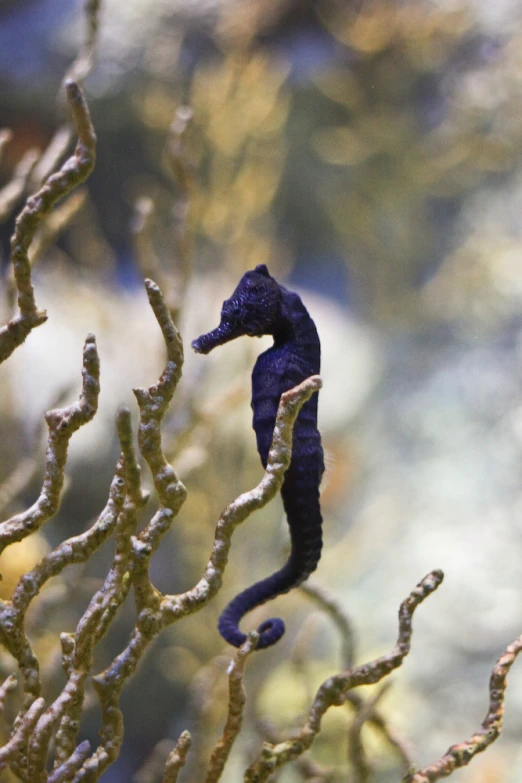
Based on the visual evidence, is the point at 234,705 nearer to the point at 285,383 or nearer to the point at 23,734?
the point at 23,734

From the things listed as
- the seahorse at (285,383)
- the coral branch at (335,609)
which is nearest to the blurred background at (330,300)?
the coral branch at (335,609)

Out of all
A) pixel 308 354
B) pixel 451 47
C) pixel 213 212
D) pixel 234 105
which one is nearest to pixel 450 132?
pixel 451 47

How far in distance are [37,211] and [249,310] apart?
1.32ft

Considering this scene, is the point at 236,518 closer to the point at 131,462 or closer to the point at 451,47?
the point at 131,462

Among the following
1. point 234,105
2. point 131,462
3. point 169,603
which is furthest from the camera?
point 234,105

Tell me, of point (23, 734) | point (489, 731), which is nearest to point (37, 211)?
point (23, 734)

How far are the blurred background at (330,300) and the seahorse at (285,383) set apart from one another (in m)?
1.51

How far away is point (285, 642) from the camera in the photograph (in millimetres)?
4578

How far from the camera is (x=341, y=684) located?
4.06ft

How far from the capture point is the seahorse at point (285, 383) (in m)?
1.21

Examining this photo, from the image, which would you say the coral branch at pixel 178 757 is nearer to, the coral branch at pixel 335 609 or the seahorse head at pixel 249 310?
the coral branch at pixel 335 609

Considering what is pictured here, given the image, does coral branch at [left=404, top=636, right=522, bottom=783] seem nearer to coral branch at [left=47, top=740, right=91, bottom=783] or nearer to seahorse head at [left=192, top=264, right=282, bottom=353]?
coral branch at [left=47, top=740, right=91, bottom=783]

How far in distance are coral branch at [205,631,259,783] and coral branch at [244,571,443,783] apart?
0.06 meters

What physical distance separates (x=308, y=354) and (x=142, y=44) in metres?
5.12
